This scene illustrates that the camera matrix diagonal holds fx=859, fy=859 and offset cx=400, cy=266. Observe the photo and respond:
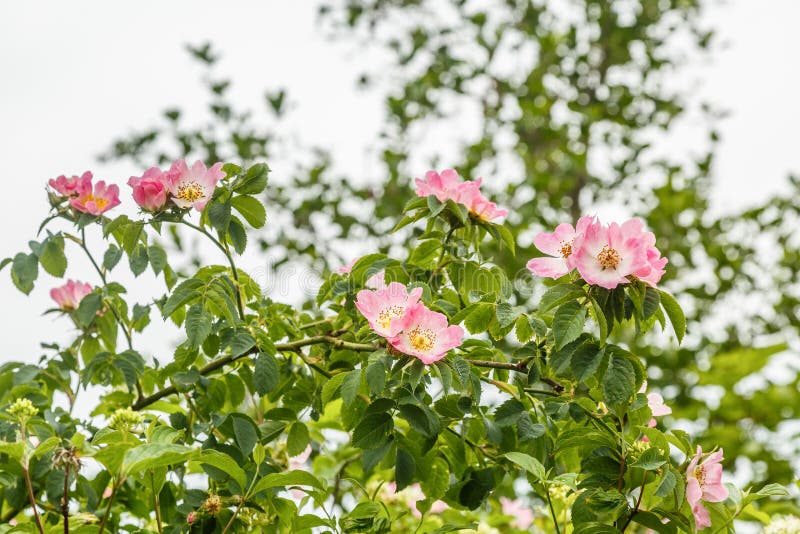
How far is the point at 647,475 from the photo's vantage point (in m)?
1.16

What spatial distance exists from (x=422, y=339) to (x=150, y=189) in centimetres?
48

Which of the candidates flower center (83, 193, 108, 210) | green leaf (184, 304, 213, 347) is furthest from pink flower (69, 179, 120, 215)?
green leaf (184, 304, 213, 347)

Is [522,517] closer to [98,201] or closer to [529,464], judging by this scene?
[529,464]

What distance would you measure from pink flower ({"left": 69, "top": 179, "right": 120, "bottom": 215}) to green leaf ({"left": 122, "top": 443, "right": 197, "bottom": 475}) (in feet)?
2.02

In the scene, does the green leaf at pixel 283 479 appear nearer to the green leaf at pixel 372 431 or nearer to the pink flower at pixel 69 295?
the green leaf at pixel 372 431

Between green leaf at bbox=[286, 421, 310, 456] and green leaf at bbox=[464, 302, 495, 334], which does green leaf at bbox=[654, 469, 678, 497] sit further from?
green leaf at bbox=[286, 421, 310, 456]

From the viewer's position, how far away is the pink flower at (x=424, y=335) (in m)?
1.07

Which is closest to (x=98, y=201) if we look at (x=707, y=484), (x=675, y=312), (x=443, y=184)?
(x=443, y=184)

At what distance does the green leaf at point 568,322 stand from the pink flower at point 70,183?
2.69 feet

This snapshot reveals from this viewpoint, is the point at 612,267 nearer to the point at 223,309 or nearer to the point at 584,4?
the point at 223,309

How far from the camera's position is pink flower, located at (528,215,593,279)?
1189 mm

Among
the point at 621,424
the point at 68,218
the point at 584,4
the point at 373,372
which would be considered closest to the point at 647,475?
the point at 621,424

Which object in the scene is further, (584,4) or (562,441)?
(584,4)

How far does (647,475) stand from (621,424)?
8cm
